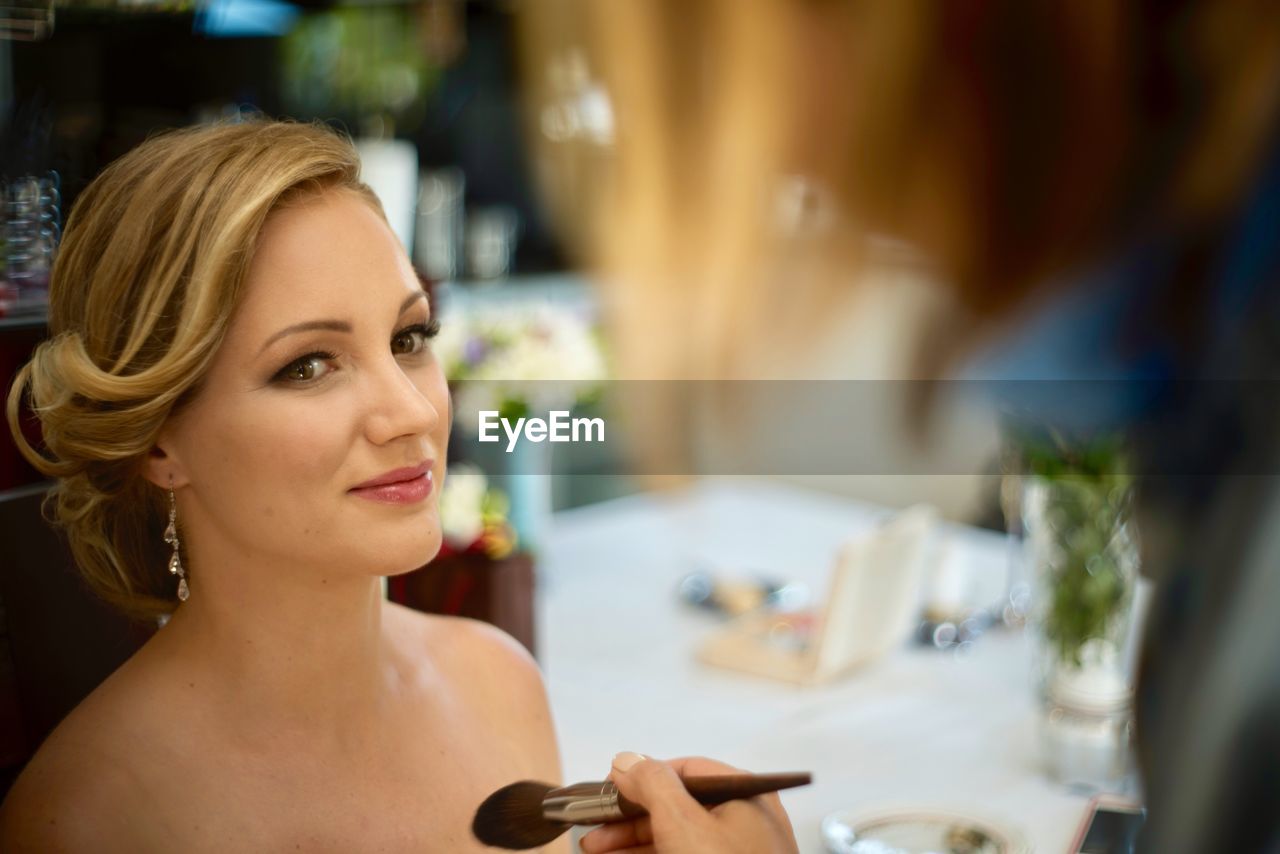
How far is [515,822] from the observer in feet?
2.07

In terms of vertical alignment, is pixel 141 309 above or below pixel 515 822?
above

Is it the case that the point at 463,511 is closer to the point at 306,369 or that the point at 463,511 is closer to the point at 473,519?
the point at 473,519

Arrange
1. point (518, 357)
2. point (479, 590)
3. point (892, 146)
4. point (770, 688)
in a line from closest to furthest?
point (892, 146), point (479, 590), point (770, 688), point (518, 357)

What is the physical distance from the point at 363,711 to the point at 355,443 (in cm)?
15

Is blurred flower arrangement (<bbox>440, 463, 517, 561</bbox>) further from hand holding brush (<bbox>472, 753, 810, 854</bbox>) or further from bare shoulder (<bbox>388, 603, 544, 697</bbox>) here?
hand holding brush (<bbox>472, 753, 810, 854</bbox>)

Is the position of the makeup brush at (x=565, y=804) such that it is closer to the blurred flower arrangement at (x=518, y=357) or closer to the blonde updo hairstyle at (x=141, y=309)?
the blonde updo hairstyle at (x=141, y=309)

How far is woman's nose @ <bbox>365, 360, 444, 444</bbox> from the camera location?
578 millimetres

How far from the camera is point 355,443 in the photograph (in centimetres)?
58

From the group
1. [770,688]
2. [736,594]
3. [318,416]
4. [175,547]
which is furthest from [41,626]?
[736,594]

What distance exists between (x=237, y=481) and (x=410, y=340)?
0.34 feet

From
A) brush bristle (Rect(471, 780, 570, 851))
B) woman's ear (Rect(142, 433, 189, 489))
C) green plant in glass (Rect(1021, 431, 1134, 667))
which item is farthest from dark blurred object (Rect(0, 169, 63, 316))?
green plant in glass (Rect(1021, 431, 1134, 667))

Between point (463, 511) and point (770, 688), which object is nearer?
point (463, 511)

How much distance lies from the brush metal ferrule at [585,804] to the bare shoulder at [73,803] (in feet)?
0.64

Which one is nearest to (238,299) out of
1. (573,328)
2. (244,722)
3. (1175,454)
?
(244,722)
